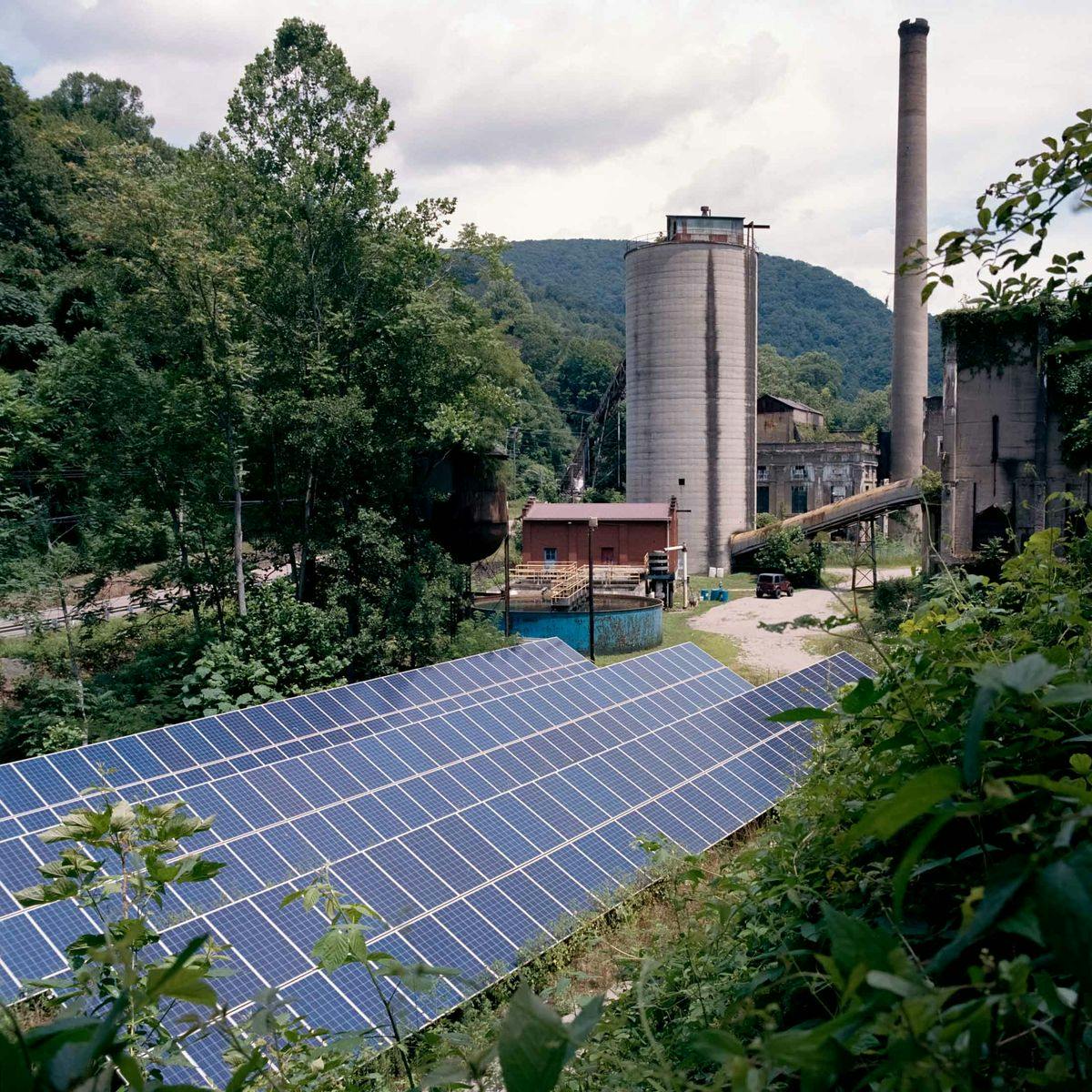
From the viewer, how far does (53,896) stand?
7.89ft

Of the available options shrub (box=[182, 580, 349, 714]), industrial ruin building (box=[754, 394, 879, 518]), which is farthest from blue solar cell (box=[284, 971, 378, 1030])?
industrial ruin building (box=[754, 394, 879, 518])

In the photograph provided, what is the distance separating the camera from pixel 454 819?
1095 centimetres

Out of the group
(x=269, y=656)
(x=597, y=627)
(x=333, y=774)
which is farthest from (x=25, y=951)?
(x=597, y=627)

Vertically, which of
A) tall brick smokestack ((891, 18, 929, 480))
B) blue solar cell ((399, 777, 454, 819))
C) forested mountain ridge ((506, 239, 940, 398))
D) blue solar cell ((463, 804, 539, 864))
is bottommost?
blue solar cell ((463, 804, 539, 864))

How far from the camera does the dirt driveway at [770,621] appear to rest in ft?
89.8

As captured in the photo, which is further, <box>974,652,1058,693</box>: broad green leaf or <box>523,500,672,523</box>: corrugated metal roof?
<box>523,500,672,523</box>: corrugated metal roof

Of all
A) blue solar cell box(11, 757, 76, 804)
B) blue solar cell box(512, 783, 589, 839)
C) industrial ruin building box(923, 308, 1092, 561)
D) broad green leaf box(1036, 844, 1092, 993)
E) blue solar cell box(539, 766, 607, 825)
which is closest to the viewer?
broad green leaf box(1036, 844, 1092, 993)

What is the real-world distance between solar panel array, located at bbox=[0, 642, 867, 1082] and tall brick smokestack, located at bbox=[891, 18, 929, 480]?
30.3 m

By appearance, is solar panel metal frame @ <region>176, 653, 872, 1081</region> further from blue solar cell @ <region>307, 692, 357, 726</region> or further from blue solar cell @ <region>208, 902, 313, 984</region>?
blue solar cell @ <region>307, 692, 357, 726</region>

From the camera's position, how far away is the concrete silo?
4678 cm

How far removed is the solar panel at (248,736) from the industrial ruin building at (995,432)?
1565cm

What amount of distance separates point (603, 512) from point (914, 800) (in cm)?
4140

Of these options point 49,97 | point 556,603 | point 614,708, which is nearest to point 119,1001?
point 614,708

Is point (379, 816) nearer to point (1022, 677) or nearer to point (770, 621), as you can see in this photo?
point (1022, 677)
